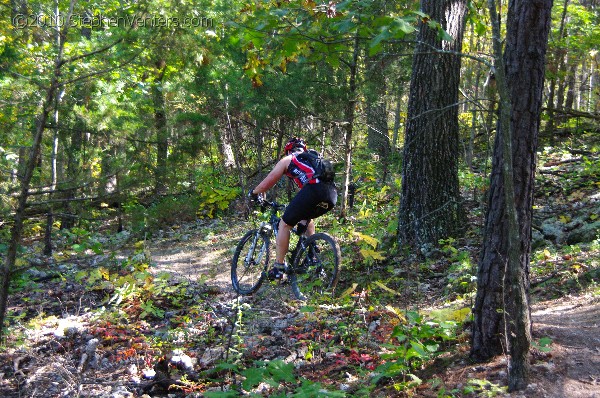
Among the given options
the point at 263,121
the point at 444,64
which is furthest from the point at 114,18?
the point at 263,121

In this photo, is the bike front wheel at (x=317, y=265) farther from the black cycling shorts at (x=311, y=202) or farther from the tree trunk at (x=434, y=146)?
the tree trunk at (x=434, y=146)

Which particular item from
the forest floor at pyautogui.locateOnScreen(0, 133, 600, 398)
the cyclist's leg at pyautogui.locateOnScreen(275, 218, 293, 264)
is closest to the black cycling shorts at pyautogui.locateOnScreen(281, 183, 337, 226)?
the cyclist's leg at pyautogui.locateOnScreen(275, 218, 293, 264)

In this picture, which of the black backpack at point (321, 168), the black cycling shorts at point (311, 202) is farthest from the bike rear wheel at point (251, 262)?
the black backpack at point (321, 168)

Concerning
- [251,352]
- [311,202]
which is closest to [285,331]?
[251,352]

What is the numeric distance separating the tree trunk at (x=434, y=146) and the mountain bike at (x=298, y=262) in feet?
5.31

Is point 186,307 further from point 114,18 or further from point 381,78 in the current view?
point 381,78

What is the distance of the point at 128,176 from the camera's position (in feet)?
15.3

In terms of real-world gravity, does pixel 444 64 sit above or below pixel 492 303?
above

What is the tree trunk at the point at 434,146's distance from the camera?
24.4 feet

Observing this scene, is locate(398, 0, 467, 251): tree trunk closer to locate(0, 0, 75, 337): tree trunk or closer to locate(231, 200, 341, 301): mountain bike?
locate(231, 200, 341, 301): mountain bike

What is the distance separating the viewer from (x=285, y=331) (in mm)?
5398

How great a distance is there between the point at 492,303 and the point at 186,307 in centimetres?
427

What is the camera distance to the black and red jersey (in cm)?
630

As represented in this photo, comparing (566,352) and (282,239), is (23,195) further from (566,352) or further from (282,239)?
(566,352)
